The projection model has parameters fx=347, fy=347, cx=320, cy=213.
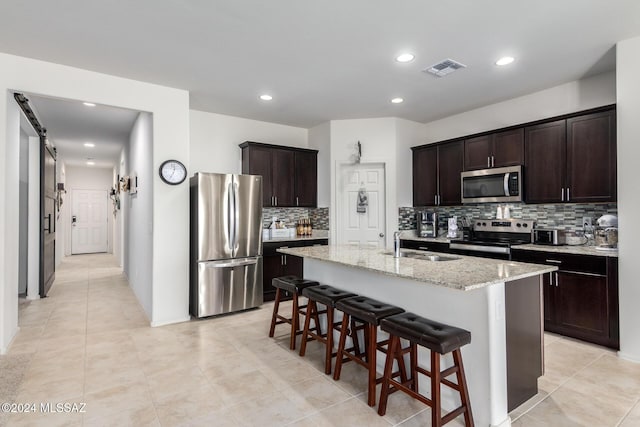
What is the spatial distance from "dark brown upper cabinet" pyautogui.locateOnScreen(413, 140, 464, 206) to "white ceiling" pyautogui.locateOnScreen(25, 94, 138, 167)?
404cm

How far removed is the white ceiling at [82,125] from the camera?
4471mm

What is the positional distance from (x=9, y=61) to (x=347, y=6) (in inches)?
122

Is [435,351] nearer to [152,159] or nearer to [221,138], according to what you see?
[152,159]

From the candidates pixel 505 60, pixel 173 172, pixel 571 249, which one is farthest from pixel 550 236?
pixel 173 172

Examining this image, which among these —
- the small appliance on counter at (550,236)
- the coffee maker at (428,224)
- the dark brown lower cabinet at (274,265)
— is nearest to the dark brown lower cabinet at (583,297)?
the small appliance on counter at (550,236)

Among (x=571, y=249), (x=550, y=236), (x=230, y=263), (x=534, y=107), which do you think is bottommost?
(x=230, y=263)

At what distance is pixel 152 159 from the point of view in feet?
13.0

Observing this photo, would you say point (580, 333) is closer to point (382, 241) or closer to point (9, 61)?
point (382, 241)

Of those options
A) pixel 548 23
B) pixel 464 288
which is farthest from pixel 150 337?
pixel 548 23

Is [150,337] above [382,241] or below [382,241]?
below

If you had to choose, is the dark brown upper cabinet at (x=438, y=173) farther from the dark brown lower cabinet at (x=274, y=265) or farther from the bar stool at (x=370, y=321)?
the bar stool at (x=370, y=321)

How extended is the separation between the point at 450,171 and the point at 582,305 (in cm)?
230

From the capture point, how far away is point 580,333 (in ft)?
10.9

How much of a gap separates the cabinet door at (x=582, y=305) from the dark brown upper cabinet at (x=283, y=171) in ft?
11.6
